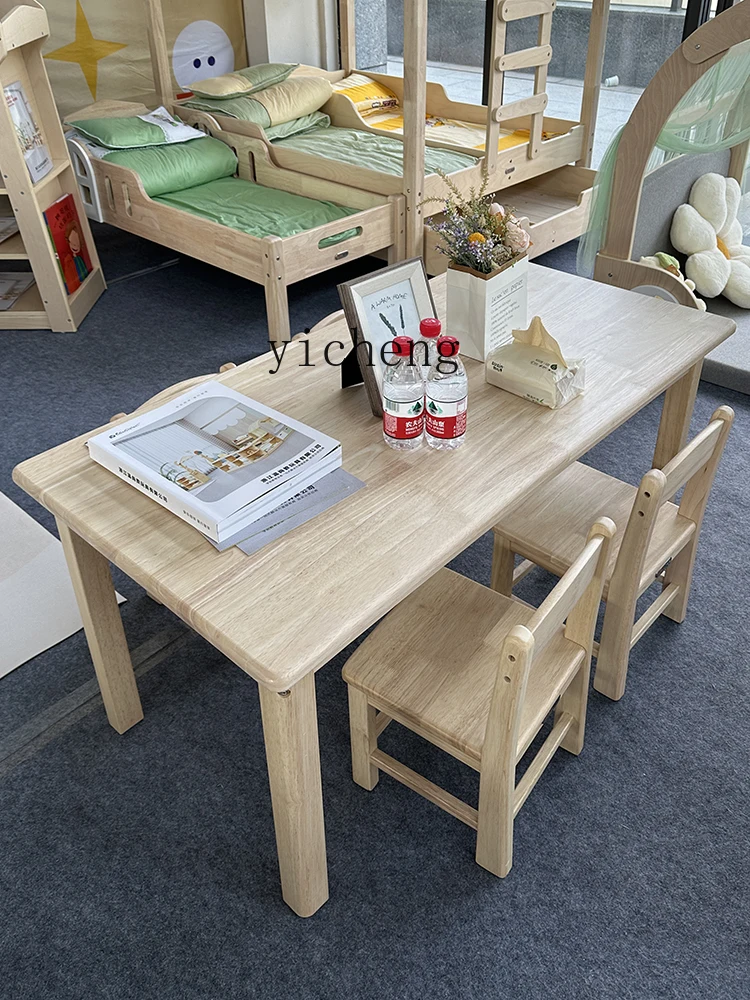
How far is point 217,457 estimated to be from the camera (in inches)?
54.9

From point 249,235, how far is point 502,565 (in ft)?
5.87

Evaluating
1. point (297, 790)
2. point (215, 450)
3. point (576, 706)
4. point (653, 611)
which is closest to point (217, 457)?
point (215, 450)

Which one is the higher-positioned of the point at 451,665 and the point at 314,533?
the point at 314,533

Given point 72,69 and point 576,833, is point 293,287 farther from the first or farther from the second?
point 576,833

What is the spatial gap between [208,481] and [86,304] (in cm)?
267

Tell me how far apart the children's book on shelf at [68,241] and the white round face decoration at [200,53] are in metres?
1.26

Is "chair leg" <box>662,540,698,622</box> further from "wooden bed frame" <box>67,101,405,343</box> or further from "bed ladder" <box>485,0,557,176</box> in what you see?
"bed ladder" <box>485,0,557,176</box>

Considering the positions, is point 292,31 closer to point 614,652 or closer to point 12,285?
point 12,285

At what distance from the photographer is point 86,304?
3680mm

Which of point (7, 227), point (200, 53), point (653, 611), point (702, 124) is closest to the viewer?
point (653, 611)

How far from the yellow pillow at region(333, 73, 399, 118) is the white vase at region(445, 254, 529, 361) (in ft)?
10.6

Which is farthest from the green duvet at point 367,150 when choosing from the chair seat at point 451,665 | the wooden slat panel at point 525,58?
the chair seat at point 451,665

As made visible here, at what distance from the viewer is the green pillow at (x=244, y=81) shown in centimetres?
417

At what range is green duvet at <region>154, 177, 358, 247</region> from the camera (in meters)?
3.38
